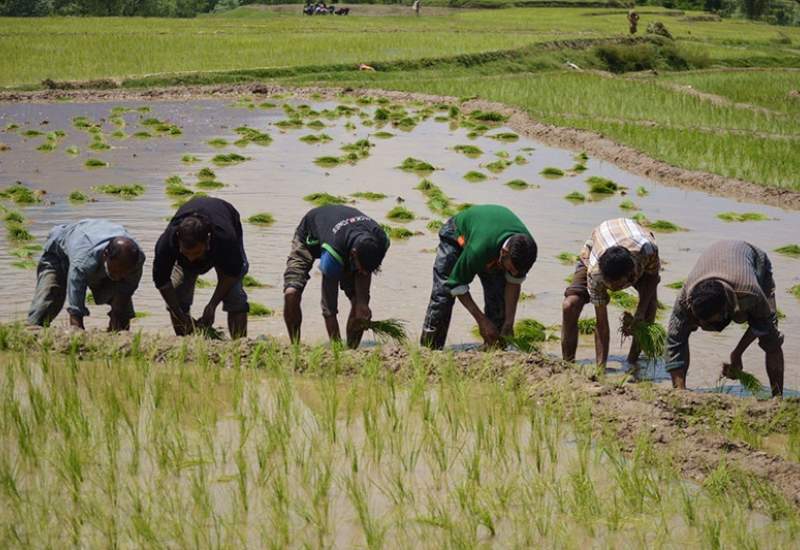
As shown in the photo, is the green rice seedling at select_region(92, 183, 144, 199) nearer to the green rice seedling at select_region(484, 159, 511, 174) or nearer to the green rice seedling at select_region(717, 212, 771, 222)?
the green rice seedling at select_region(484, 159, 511, 174)

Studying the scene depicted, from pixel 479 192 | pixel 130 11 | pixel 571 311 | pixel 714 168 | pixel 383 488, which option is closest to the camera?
pixel 383 488

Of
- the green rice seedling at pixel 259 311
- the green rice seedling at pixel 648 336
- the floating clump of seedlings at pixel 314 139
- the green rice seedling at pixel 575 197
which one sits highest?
the green rice seedling at pixel 648 336

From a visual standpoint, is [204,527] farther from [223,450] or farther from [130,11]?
[130,11]

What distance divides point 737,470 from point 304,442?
1.65m

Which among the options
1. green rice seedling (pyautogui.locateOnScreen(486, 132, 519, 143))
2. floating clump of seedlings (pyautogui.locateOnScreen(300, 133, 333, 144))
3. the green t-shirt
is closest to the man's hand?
the green t-shirt

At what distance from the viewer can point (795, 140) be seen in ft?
42.8

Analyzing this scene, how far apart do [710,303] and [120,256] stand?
271 cm

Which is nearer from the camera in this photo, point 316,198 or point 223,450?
point 223,450

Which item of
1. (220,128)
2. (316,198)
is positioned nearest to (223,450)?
(316,198)

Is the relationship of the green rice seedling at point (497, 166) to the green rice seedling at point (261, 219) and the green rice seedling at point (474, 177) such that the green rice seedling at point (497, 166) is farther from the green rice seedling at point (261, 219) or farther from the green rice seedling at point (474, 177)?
the green rice seedling at point (261, 219)

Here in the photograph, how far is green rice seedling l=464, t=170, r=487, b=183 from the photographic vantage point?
11.3 m

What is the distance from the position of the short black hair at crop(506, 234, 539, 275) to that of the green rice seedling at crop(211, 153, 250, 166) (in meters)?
7.24

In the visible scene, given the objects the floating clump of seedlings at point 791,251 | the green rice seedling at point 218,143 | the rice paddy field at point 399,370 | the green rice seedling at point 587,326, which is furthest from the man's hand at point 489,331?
the green rice seedling at point 218,143

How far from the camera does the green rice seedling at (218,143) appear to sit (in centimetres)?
1348
